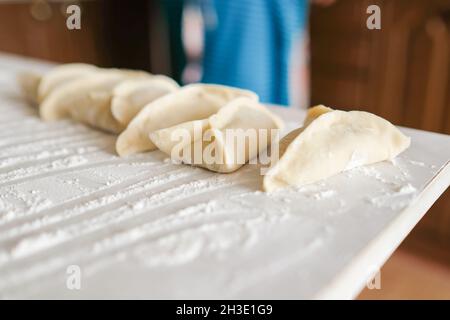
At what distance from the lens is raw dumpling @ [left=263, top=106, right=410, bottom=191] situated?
56 centimetres

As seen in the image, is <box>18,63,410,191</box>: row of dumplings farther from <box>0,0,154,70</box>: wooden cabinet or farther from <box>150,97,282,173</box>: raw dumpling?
<box>0,0,154,70</box>: wooden cabinet

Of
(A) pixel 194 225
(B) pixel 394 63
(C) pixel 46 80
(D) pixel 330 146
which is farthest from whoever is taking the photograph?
(B) pixel 394 63

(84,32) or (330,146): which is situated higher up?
(84,32)

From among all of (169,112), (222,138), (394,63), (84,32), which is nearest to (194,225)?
(222,138)

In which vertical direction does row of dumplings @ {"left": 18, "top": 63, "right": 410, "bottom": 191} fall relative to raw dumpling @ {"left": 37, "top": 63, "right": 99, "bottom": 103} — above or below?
below

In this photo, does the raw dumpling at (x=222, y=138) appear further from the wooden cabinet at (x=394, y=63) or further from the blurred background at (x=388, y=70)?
the wooden cabinet at (x=394, y=63)

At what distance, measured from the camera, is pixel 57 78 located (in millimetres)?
953

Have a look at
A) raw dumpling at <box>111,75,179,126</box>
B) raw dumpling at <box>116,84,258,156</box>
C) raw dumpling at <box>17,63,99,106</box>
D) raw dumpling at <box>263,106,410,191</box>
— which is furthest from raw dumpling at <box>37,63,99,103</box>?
raw dumpling at <box>263,106,410,191</box>

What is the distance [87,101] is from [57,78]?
171 mm

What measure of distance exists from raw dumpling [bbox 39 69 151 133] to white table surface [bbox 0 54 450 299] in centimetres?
12

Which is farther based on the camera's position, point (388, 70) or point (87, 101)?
point (388, 70)

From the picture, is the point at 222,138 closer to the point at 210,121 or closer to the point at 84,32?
the point at 210,121

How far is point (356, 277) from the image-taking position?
0.39 metres

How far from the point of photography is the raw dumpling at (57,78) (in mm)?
928
